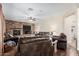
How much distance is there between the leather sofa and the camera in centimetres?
211

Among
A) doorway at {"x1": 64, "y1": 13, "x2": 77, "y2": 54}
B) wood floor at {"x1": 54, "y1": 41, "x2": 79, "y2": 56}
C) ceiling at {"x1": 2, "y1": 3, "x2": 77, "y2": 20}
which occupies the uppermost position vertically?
ceiling at {"x1": 2, "y1": 3, "x2": 77, "y2": 20}

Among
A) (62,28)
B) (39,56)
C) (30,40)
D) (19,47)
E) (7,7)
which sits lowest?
(39,56)

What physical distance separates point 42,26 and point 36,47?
0.43 m

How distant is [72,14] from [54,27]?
1.39ft

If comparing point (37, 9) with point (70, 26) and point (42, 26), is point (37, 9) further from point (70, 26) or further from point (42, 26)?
point (70, 26)

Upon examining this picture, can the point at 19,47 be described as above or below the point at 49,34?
below

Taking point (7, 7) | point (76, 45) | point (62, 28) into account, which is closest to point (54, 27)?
point (62, 28)

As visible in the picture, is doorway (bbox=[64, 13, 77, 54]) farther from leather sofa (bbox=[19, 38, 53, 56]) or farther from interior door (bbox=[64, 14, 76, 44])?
leather sofa (bbox=[19, 38, 53, 56])

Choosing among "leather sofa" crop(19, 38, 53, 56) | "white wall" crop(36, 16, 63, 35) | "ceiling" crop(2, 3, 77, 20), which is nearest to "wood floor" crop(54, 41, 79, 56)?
"leather sofa" crop(19, 38, 53, 56)

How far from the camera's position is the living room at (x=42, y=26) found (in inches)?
83.2

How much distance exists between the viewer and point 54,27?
2.15 m

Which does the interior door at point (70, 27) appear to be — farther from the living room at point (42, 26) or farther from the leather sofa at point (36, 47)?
the leather sofa at point (36, 47)

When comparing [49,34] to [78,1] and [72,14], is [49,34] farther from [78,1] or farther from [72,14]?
[78,1]

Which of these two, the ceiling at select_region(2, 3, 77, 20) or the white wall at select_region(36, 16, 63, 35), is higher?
the ceiling at select_region(2, 3, 77, 20)
